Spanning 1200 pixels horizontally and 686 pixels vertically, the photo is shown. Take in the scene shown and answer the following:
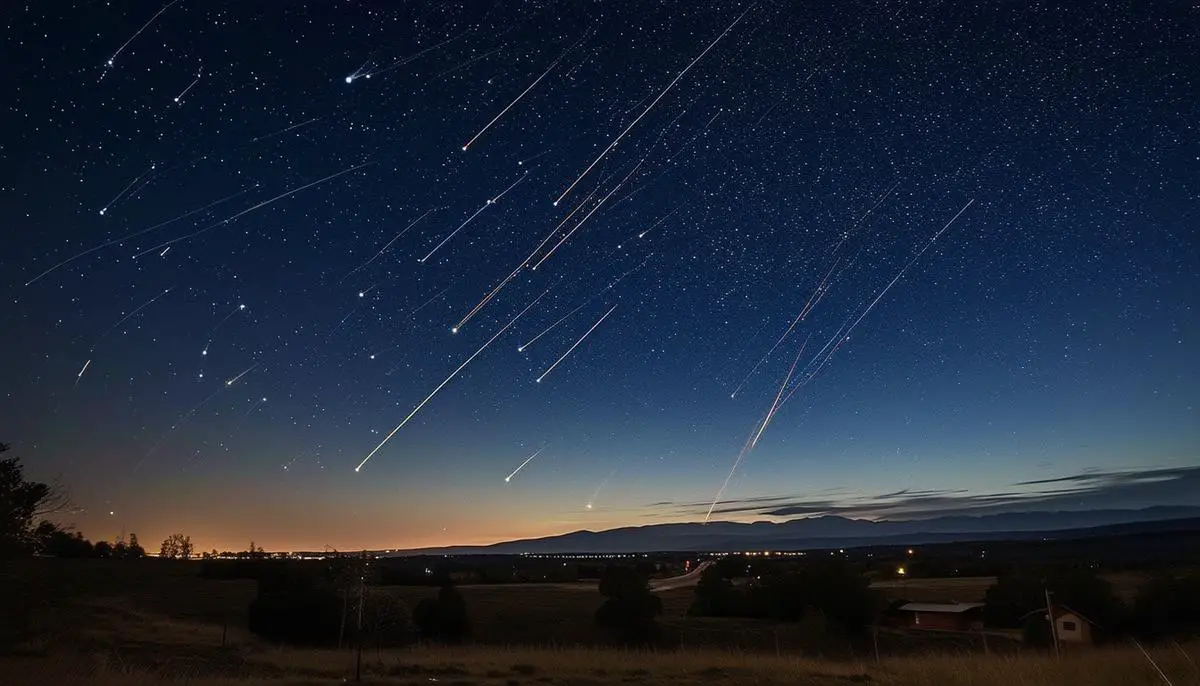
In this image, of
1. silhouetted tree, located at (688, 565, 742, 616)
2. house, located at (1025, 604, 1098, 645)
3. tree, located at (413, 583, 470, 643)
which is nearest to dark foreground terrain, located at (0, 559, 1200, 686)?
house, located at (1025, 604, 1098, 645)

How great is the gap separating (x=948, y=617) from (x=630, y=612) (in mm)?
18810

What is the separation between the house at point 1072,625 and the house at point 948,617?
557 centimetres

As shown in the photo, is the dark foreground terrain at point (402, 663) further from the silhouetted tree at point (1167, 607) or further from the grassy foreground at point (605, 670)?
the silhouetted tree at point (1167, 607)

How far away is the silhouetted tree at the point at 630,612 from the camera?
140ft

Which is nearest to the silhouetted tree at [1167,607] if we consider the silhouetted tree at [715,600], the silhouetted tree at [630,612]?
the silhouetted tree at [715,600]

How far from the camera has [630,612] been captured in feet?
145

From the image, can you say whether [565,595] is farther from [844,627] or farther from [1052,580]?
[1052,580]

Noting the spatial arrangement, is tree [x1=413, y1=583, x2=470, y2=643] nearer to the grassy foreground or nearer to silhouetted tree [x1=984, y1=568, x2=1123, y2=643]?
the grassy foreground

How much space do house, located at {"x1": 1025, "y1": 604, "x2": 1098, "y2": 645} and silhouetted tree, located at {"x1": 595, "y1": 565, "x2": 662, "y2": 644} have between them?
60.1 feet

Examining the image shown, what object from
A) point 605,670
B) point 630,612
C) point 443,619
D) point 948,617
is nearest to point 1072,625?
point 948,617

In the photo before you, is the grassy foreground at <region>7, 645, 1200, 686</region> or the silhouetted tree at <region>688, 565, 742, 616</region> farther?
the silhouetted tree at <region>688, 565, 742, 616</region>

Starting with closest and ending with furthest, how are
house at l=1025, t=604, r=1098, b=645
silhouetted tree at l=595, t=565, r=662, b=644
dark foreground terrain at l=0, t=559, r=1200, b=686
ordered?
dark foreground terrain at l=0, t=559, r=1200, b=686
house at l=1025, t=604, r=1098, b=645
silhouetted tree at l=595, t=565, r=662, b=644

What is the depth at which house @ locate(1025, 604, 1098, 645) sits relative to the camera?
39.0 meters

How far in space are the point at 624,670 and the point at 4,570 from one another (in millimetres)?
14154
